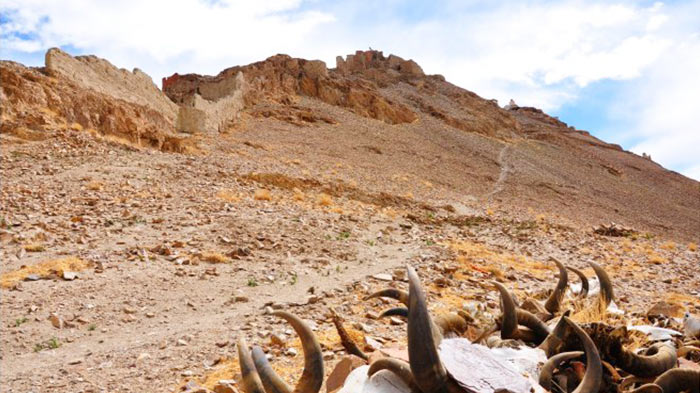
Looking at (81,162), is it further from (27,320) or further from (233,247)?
(27,320)

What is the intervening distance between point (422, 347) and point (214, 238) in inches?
246

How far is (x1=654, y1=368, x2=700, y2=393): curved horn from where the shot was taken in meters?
2.50

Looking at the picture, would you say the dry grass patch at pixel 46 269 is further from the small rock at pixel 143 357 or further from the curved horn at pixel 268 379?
the curved horn at pixel 268 379

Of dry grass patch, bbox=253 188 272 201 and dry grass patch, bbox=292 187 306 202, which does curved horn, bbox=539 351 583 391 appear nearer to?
dry grass patch, bbox=253 188 272 201

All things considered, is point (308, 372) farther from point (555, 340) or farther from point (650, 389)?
point (650, 389)

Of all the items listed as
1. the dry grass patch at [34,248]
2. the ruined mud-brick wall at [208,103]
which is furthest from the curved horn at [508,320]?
the ruined mud-brick wall at [208,103]

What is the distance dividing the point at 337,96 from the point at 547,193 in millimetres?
19338

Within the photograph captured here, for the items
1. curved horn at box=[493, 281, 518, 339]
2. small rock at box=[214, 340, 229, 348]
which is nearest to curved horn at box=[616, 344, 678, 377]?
curved horn at box=[493, 281, 518, 339]

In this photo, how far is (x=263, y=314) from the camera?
525cm

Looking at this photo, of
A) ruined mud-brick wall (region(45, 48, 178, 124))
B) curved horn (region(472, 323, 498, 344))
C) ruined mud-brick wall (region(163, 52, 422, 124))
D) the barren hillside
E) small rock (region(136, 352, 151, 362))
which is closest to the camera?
curved horn (region(472, 323, 498, 344))

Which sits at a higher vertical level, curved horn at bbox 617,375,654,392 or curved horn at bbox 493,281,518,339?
curved horn at bbox 493,281,518,339

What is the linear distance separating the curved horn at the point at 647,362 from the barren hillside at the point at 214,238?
112 cm

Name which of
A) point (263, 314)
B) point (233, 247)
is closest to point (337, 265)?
point (233, 247)

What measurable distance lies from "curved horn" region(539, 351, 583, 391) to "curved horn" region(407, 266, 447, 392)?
0.74 m
